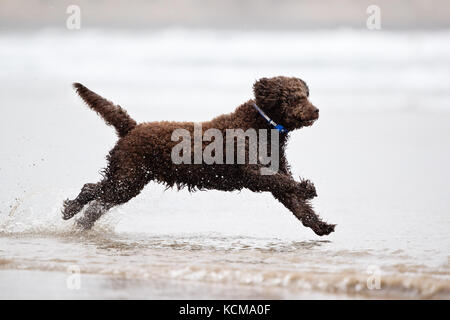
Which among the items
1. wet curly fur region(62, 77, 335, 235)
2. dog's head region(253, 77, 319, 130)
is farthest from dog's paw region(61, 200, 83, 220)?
dog's head region(253, 77, 319, 130)

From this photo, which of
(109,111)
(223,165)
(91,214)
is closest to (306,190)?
(223,165)

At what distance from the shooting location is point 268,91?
30.1 ft

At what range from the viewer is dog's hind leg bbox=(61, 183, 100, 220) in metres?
9.62

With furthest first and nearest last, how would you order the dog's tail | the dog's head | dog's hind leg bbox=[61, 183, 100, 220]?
dog's hind leg bbox=[61, 183, 100, 220]
the dog's tail
the dog's head

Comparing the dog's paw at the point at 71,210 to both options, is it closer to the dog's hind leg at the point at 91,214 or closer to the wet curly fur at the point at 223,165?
the dog's hind leg at the point at 91,214

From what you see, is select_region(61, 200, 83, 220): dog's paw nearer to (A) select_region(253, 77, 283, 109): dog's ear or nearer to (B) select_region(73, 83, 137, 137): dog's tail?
(B) select_region(73, 83, 137, 137): dog's tail

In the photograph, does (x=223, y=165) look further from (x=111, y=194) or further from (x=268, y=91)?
(x=111, y=194)

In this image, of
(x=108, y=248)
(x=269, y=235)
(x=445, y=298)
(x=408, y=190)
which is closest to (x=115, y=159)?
(x=108, y=248)

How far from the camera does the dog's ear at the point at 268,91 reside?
914 cm

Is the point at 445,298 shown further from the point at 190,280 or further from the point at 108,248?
the point at 108,248

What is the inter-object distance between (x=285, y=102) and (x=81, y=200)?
2.44 meters

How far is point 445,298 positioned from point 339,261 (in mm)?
1456

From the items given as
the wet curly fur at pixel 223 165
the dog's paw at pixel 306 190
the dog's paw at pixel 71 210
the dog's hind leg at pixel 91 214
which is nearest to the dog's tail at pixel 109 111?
the wet curly fur at pixel 223 165

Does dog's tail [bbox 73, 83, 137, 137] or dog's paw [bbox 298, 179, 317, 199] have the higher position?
dog's tail [bbox 73, 83, 137, 137]
